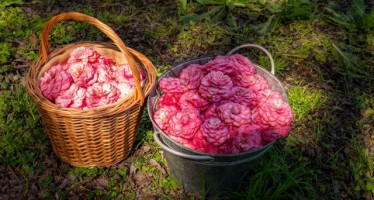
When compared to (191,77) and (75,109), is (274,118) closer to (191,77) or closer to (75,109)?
(191,77)

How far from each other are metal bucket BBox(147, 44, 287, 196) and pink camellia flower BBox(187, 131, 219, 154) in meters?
0.07

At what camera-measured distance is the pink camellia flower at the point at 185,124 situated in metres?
2.09

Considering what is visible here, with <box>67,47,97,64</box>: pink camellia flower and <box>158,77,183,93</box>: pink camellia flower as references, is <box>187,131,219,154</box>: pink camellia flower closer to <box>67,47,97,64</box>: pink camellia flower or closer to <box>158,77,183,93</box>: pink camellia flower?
<box>158,77,183,93</box>: pink camellia flower

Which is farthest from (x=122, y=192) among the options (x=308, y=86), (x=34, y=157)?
(x=308, y=86)

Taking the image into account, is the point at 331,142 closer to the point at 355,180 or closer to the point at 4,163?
the point at 355,180

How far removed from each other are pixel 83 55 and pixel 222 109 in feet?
3.18

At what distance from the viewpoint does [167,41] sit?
11.7ft

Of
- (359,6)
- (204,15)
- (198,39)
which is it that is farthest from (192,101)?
(359,6)

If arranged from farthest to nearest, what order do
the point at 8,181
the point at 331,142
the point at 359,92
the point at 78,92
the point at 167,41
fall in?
1. the point at 167,41
2. the point at 359,92
3. the point at 331,142
4. the point at 8,181
5. the point at 78,92

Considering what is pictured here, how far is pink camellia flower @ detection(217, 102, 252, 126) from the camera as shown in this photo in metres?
2.11

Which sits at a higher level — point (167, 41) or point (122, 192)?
point (167, 41)

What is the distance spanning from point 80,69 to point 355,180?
2049 mm

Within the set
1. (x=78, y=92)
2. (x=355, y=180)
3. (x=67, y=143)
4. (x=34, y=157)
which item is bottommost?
(x=355, y=180)

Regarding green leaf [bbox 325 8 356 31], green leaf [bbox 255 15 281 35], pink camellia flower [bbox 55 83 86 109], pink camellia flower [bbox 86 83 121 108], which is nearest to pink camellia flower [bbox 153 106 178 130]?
pink camellia flower [bbox 86 83 121 108]
